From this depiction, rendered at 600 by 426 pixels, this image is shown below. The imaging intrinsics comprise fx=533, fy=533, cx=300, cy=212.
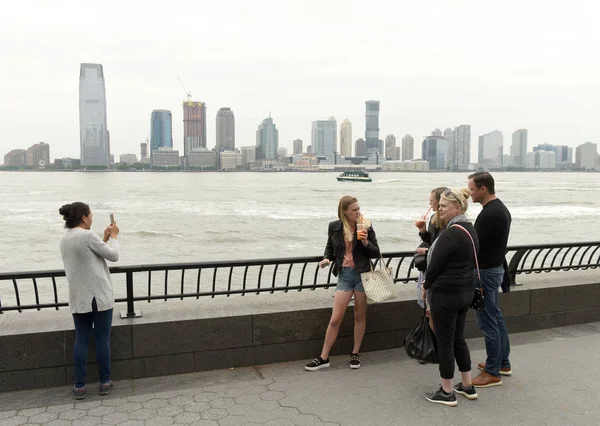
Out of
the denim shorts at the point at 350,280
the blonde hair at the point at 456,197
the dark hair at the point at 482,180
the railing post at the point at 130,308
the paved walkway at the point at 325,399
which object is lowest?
the paved walkway at the point at 325,399

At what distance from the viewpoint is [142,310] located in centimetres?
490

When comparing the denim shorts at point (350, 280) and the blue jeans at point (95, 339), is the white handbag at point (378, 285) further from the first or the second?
the blue jeans at point (95, 339)

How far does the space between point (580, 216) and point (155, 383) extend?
49901mm

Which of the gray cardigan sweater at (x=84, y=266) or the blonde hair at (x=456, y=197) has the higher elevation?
the blonde hair at (x=456, y=197)

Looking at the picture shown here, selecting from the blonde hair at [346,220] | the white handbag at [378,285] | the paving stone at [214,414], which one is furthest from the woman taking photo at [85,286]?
the white handbag at [378,285]

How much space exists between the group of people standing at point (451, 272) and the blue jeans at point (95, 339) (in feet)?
5.75

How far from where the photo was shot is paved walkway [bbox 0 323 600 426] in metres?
3.88

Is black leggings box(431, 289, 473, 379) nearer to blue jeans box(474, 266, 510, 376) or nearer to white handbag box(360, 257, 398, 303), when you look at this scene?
blue jeans box(474, 266, 510, 376)

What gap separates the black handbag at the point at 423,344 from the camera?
14.2ft

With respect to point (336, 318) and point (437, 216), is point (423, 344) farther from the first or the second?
point (437, 216)

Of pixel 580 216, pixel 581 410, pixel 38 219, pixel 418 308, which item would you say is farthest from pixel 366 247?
pixel 580 216

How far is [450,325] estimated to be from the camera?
405 cm

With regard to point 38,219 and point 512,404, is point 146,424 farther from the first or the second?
point 38,219

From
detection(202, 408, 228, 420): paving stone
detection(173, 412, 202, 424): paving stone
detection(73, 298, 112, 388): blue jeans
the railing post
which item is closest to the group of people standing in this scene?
detection(202, 408, 228, 420): paving stone
